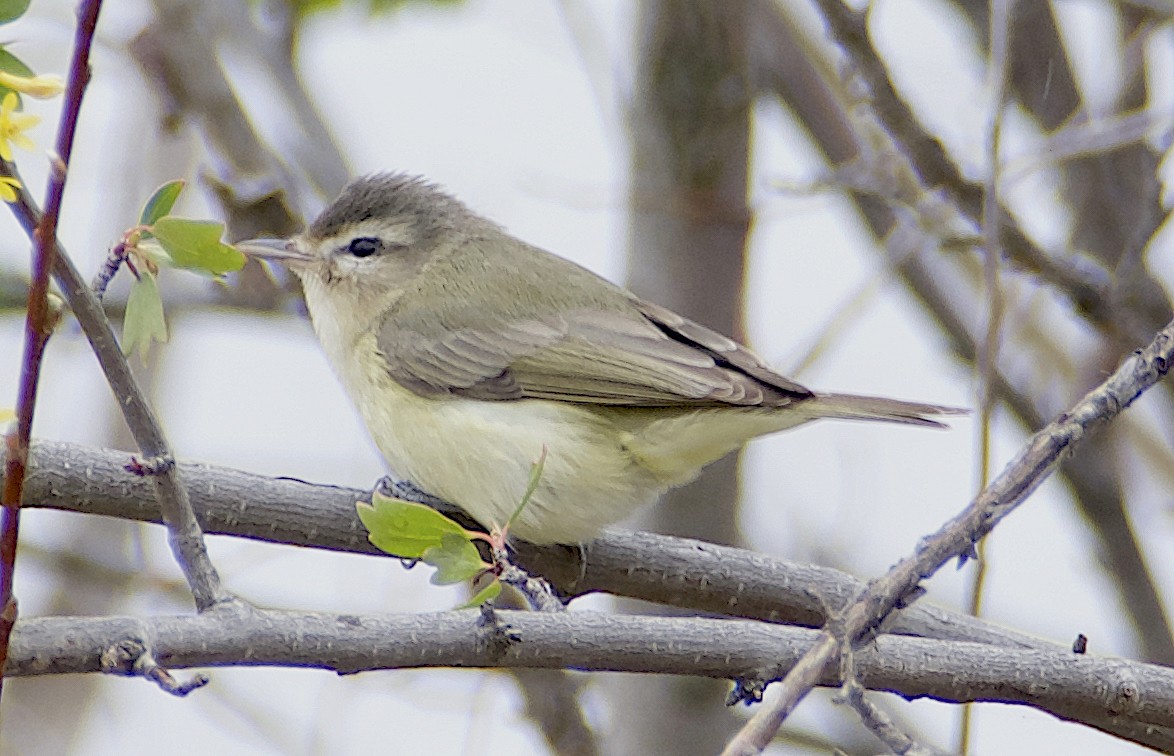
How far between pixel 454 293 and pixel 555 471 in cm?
99

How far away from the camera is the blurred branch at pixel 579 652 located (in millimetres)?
1793

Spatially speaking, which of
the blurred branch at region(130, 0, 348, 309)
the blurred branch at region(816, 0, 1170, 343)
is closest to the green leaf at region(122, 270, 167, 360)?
the blurred branch at region(816, 0, 1170, 343)

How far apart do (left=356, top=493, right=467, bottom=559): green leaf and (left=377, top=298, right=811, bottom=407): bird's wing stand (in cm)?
134

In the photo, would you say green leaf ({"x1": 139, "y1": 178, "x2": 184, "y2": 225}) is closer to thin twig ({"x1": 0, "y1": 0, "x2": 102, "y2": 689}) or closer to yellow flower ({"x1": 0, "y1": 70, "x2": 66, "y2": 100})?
yellow flower ({"x1": 0, "y1": 70, "x2": 66, "y2": 100})

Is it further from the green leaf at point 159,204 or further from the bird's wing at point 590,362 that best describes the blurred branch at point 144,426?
the bird's wing at point 590,362

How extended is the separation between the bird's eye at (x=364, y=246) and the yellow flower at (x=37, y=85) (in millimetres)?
2655

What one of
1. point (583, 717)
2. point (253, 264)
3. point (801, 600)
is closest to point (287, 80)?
point (253, 264)

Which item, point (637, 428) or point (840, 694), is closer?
point (840, 694)

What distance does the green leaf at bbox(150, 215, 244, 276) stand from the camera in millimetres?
1849

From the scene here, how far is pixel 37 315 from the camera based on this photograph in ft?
4.59

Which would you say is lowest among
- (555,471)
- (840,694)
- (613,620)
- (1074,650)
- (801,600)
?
(840,694)

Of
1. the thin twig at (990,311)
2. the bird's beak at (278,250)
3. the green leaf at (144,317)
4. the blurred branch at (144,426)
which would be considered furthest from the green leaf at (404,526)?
the bird's beak at (278,250)

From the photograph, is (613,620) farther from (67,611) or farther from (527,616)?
(67,611)

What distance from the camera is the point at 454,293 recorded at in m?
4.19
